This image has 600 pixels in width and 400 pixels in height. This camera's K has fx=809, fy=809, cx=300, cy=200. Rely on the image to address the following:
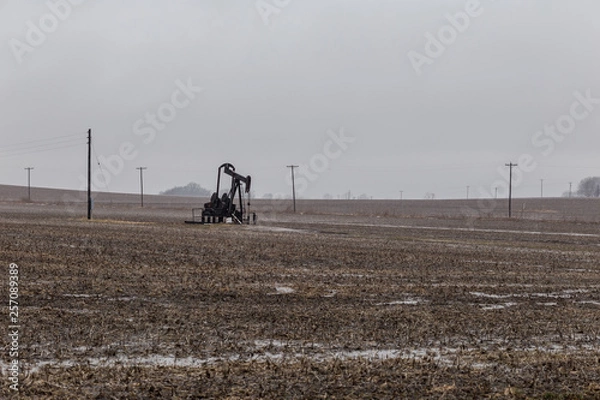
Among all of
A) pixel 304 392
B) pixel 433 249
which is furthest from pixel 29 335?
pixel 433 249

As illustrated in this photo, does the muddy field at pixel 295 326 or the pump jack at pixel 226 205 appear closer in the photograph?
the muddy field at pixel 295 326

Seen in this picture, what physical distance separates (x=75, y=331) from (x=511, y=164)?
9042cm

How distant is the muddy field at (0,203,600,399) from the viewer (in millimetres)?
9094

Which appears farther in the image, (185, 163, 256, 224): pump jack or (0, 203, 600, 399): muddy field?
(185, 163, 256, 224): pump jack

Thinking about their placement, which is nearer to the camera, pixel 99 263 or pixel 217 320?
pixel 217 320

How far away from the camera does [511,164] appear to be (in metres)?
97.6

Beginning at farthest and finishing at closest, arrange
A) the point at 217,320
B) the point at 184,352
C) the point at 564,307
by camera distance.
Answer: the point at 564,307 < the point at 217,320 < the point at 184,352

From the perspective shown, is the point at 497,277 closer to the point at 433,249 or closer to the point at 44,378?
the point at 433,249

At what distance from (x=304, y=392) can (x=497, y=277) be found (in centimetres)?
1473

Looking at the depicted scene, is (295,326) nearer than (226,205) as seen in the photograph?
Yes

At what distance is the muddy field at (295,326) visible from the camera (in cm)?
909

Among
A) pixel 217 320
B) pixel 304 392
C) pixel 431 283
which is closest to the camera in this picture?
pixel 304 392

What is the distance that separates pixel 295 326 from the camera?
13.2 metres

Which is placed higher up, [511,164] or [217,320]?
[511,164]
